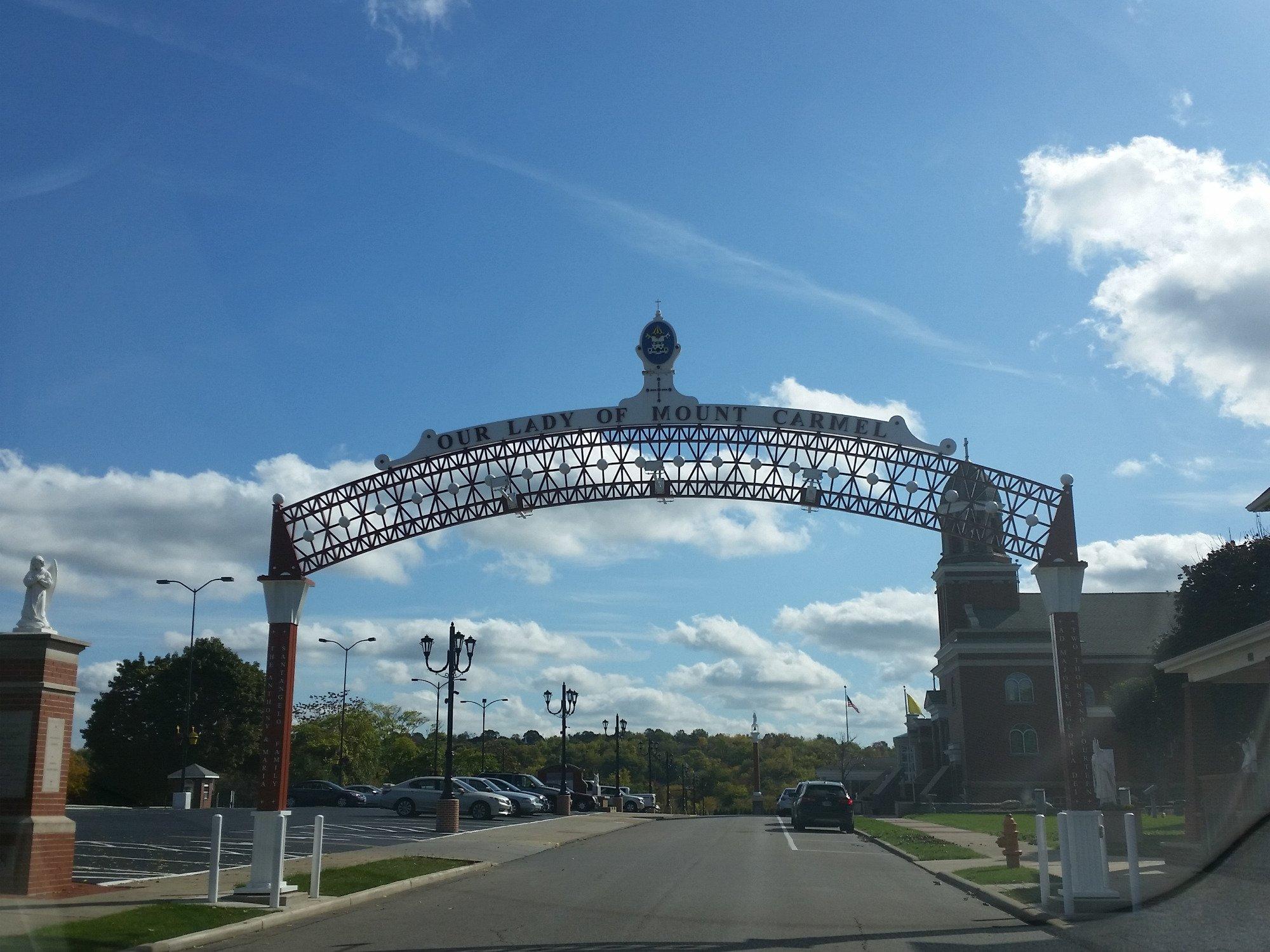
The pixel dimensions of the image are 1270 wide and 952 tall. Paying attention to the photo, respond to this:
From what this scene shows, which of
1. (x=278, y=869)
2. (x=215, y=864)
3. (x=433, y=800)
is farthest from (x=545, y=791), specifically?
(x=215, y=864)

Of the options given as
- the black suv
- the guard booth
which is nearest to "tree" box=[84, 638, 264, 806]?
the guard booth

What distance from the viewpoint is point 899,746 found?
247 ft

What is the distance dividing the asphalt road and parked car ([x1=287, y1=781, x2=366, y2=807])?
3017 cm

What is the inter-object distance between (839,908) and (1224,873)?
6294 millimetres

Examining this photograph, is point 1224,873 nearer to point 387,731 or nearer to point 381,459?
point 381,459

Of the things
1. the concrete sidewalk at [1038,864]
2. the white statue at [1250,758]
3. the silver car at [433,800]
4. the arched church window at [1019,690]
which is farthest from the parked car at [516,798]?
the arched church window at [1019,690]

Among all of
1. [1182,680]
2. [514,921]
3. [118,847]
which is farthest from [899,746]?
[514,921]

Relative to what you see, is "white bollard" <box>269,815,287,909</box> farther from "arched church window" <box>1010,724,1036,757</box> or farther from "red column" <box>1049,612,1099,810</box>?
"arched church window" <box>1010,724,1036,757</box>

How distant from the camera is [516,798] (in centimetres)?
4325

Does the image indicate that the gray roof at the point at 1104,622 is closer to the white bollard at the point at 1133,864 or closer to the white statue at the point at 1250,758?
the white statue at the point at 1250,758

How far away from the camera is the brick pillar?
1516 cm

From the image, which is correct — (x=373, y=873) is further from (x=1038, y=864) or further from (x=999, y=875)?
(x=1038, y=864)

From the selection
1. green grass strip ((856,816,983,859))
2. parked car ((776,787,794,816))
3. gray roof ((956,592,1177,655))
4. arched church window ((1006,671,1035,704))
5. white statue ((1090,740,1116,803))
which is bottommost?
parked car ((776,787,794,816))

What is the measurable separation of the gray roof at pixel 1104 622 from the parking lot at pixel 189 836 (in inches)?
1346
